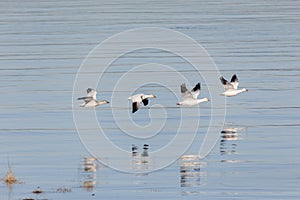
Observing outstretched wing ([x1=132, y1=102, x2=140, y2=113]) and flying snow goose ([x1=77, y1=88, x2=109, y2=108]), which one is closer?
outstretched wing ([x1=132, y1=102, x2=140, y2=113])

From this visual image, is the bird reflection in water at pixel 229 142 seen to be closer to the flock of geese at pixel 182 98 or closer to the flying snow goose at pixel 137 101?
the flock of geese at pixel 182 98

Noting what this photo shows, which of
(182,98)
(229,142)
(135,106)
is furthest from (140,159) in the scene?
(182,98)

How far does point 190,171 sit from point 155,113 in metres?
8.40

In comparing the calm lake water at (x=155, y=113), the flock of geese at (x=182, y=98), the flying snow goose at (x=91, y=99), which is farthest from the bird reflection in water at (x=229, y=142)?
the flying snow goose at (x=91, y=99)

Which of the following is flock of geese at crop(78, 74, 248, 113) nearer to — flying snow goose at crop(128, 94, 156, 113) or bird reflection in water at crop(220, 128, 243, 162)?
flying snow goose at crop(128, 94, 156, 113)

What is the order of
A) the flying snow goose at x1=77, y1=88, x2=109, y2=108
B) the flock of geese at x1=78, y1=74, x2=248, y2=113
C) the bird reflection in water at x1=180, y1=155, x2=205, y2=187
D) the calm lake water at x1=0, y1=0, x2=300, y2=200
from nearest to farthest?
1. the calm lake water at x1=0, y1=0, x2=300, y2=200
2. the bird reflection in water at x1=180, y1=155, x2=205, y2=187
3. the flock of geese at x1=78, y1=74, x2=248, y2=113
4. the flying snow goose at x1=77, y1=88, x2=109, y2=108

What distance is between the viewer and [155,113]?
29562 millimetres

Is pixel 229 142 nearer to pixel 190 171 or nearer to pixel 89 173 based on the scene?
pixel 190 171

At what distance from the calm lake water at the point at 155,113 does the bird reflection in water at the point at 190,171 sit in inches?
0.9

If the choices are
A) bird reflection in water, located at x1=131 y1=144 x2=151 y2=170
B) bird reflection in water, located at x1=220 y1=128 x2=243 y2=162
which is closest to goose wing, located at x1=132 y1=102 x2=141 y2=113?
bird reflection in water, located at x1=220 y1=128 x2=243 y2=162

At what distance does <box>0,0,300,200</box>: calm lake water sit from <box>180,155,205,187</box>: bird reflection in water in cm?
2

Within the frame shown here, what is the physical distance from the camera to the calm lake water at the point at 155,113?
65.0 feet

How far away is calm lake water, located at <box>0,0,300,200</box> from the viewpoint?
19812 mm

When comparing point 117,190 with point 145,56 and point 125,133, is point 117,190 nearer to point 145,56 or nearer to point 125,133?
point 125,133
